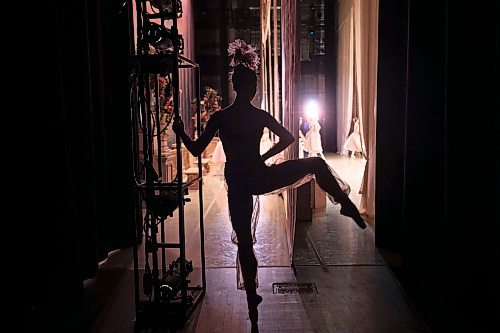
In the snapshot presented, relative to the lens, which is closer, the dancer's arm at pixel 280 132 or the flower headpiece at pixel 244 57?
the dancer's arm at pixel 280 132

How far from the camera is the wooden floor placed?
2885mm

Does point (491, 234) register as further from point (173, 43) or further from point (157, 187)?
point (173, 43)

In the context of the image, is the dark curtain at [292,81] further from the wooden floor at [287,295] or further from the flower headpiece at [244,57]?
the flower headpiece at [244,57]

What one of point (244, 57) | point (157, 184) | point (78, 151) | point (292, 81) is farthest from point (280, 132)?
point (78, 151)

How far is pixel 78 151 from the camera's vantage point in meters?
3.59

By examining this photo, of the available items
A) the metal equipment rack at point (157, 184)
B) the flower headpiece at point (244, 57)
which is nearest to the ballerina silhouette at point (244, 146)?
the flower headpiece at point (244, 57)

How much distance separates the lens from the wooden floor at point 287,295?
288cm

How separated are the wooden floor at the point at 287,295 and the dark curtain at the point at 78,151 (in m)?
0.26

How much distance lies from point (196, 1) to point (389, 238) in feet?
33.2

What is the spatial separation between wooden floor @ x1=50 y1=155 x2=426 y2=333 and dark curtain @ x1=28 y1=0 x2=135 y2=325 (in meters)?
0.26

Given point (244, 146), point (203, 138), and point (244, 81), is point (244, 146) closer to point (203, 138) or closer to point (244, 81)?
point (203, 138)

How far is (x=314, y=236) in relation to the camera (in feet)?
16.3

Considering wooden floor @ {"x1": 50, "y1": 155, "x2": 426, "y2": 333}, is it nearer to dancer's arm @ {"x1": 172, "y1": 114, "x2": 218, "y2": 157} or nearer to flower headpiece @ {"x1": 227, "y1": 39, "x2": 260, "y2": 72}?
dancer's arm @ {"x1": 172, "y1": 114, "x2": 218, "y2": 157}

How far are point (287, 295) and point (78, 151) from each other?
1932 mm
